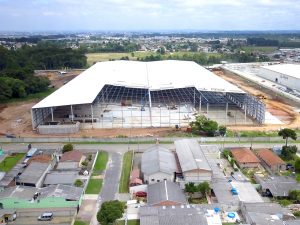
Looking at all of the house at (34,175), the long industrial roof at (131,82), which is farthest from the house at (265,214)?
the long industrial roof at (131,82)

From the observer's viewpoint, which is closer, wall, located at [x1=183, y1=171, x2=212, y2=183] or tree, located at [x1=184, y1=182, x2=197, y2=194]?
tree, located at [x1=184, y1=182, x2=197, y2=194]

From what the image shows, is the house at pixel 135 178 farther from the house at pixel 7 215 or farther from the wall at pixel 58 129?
the wall at pixel 58 129

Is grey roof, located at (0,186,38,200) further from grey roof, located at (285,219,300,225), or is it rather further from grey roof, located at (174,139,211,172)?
grey roof, located at (285,219,300,225)

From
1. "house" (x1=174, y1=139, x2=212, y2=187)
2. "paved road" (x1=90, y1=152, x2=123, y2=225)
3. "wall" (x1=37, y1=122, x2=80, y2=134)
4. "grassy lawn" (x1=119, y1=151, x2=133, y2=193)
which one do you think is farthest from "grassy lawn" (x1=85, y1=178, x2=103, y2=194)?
"wall" (x1=37, y1=122, x2=80, y2=134)

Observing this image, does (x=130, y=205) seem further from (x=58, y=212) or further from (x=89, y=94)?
(x=89, y=94)

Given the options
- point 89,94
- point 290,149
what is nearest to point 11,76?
point 89,94
